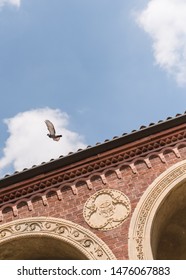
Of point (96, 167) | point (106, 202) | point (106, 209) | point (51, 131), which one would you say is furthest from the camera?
point (51, 131)

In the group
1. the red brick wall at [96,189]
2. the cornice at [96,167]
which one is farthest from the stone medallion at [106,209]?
the cornice at [96,167]

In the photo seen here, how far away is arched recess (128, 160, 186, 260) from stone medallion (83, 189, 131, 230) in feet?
1.09

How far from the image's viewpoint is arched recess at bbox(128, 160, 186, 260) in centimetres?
974

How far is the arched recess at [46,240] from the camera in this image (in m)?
10.1

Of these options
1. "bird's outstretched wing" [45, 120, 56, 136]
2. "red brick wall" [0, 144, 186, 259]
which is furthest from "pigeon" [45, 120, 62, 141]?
"red brick wall" [0, 144, 186, 259]

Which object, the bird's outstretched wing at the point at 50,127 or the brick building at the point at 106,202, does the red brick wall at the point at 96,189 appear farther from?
the bird's outstretched wing at the point at 50,127

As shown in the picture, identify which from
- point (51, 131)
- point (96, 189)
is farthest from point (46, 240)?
point (51, 131)

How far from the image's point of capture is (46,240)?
10508 mm

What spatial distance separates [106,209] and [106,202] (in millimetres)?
183

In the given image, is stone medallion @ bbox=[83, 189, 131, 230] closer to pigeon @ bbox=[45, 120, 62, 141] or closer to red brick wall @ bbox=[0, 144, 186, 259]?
red brick wall @ bbox=[0, 144, 186, 259]

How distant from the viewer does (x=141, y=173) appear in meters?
11.1

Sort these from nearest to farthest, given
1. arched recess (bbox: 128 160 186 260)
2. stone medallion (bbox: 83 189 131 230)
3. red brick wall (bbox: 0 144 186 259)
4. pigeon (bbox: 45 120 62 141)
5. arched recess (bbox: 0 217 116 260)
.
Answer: arched recess (bbox: 128 160 186 260)
arched recess (bbox: 0 217 116 260)
stone medallion (bbox: 83 189 131 230)
red brick wall (bbox: 0 144 186 259)
pigeon (bbox: 45 120 62 141)

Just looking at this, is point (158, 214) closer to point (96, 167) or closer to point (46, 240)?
point (96, 167)
